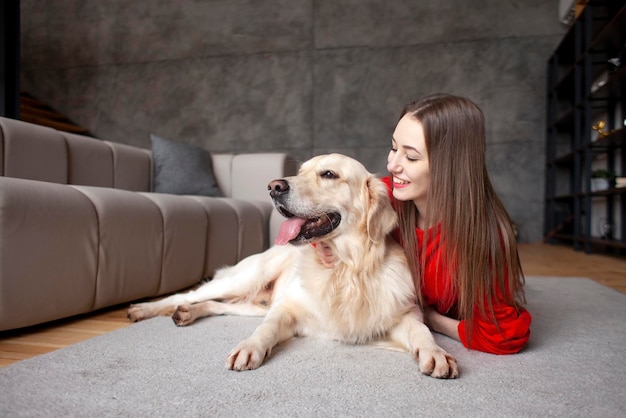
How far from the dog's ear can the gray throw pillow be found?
1.90m

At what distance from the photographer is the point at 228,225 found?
2674 millimetres

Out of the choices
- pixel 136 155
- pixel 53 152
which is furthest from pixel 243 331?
pixel 136 155

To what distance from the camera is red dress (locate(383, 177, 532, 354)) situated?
131 centimetres

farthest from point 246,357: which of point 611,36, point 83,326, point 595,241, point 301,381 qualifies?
point 611,36

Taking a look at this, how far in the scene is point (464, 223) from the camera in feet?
4.32

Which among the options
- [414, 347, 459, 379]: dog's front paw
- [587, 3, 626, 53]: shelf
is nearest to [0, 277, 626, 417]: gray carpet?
[414, 347, 459, 379]: dog's front paw

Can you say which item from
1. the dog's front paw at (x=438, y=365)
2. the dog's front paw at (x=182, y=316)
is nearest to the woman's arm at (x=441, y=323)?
the dog's front paw at (x=438, y=365)

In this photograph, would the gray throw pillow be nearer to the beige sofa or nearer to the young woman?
the beige sofa

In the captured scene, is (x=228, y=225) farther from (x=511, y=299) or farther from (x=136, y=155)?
(x=511, y=299)

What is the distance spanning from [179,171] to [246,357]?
84.7 inches

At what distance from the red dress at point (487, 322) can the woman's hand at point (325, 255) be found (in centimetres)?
29

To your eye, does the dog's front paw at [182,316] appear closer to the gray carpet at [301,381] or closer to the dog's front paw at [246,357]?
the gray carpet at [301,381]

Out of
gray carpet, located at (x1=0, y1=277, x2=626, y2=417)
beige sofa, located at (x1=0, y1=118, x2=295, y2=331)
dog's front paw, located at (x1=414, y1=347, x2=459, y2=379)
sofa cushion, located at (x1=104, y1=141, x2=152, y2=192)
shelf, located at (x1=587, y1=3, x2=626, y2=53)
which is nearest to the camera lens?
gray carpet, located at (x1=0, y1=277, x2=626, y2=417)

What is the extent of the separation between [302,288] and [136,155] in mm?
1966
